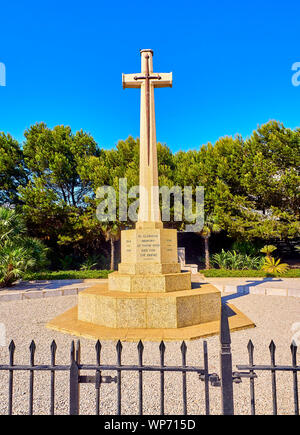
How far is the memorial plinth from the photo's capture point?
5.74 metres

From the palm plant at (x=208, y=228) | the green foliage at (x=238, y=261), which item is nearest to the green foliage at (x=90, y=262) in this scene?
the palm plant at (x=208, y=228)

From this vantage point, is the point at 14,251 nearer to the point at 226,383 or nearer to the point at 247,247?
the point at 226,383

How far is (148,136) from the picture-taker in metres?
7.89

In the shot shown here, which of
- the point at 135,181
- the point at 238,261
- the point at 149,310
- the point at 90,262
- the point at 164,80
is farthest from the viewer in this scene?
the point at 90,262

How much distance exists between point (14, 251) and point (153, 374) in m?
9.94

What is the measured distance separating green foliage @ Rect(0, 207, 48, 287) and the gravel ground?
446 cm

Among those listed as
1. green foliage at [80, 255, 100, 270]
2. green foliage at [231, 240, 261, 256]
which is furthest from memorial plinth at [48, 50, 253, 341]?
green foliage at [231, 240, 261, 256]

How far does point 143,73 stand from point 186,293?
6.27 metres

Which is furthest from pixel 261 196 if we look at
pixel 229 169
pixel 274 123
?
pixel 274 123

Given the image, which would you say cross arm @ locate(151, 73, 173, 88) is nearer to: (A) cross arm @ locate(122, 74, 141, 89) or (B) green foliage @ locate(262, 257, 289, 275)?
(A) cross arm @ locate(122, 74, 141, 89)

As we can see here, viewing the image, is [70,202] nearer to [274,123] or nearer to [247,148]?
[247,148]

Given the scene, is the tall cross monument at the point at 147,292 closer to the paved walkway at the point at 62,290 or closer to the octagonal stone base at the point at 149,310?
the octagonal stone base at the point at 149,310

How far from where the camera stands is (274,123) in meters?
18.9

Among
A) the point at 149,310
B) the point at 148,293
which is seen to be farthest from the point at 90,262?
the point at 149,310
